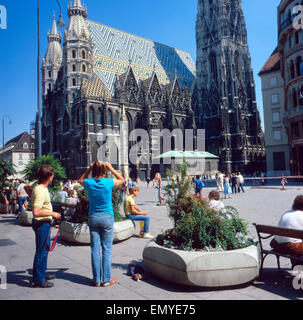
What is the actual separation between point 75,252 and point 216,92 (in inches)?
2067

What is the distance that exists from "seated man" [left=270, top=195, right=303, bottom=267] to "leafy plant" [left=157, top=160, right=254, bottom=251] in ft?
1.45

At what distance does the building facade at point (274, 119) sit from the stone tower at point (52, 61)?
44.1 m

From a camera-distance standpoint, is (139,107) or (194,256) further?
(139,107)

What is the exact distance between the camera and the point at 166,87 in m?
53.1

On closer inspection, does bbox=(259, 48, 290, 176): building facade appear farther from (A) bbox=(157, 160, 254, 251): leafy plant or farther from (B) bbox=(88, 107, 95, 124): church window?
(A) bbox=(157, 160, 254, 251): leafy plant

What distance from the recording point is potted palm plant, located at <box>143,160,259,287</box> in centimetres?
377

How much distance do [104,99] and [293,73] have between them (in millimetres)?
25186

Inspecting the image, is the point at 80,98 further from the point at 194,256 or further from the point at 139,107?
the point at 194,256

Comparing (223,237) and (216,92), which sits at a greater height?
(216,92)

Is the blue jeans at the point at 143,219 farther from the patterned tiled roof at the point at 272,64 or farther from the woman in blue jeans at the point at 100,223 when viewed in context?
the patterned tiled roof at the point at 272,64

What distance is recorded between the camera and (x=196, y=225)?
13.9 feet

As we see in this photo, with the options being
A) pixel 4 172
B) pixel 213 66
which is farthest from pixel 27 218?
pixel 213 66

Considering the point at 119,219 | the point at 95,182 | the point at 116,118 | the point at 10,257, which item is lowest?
the point at 10,257
